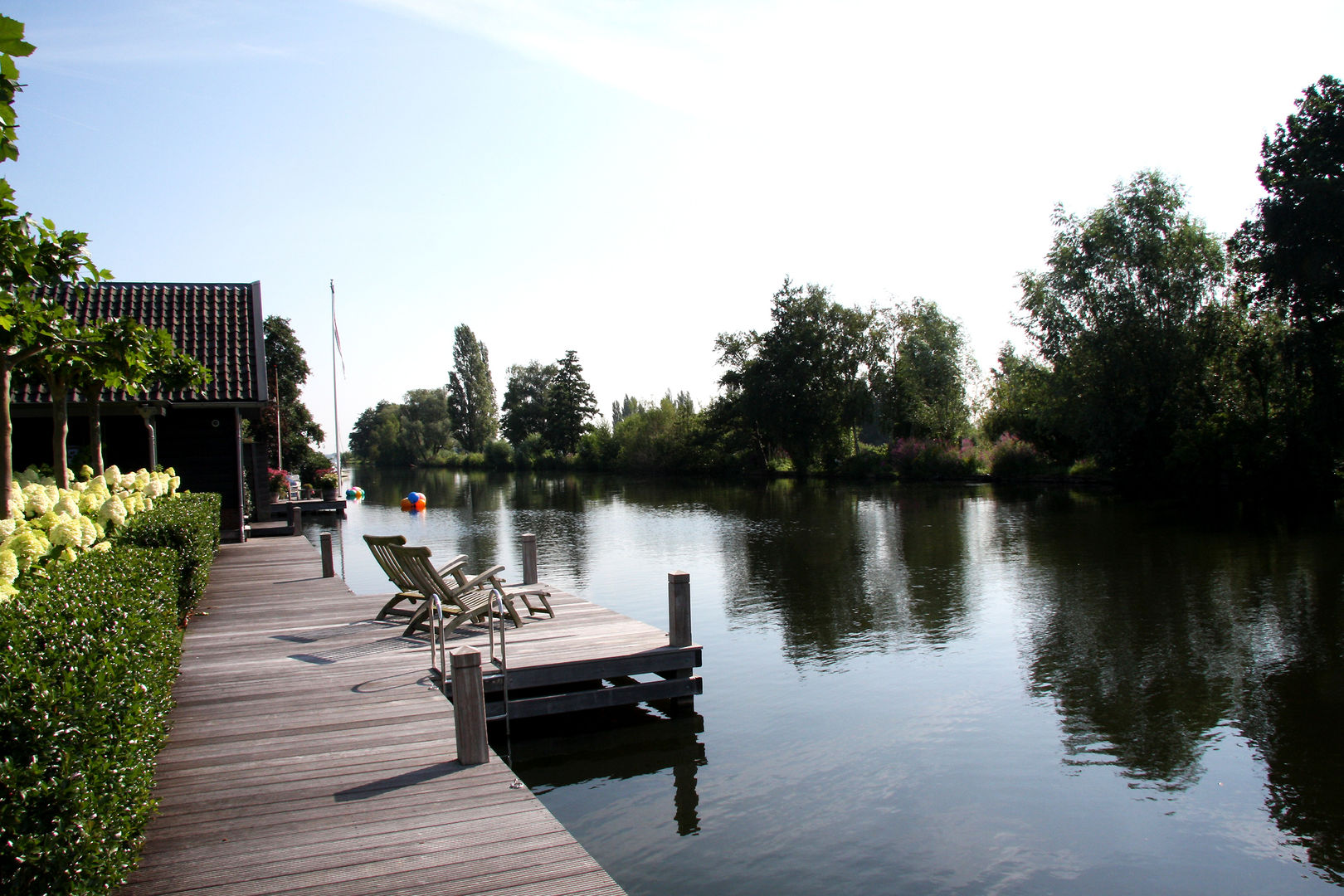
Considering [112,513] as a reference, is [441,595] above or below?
below

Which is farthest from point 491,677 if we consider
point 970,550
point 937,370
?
point 937,370

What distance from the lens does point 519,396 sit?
8844 cm

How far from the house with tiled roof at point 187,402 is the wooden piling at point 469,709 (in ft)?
39.0

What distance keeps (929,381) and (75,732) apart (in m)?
48.3

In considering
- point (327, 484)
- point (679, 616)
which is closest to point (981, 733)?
point (679, 616)

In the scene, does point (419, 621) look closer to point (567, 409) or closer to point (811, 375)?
point (811, 375)

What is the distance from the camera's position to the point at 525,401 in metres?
87.9

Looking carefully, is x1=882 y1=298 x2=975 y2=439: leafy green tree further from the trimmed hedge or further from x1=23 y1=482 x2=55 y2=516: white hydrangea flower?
the trimmed hedge

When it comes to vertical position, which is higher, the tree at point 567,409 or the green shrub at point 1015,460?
the tree at point 567,409

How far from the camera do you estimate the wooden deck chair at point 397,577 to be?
9.44 meters

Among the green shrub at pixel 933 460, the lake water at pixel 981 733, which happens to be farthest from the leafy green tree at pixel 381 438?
the lake water at pixel 981 733

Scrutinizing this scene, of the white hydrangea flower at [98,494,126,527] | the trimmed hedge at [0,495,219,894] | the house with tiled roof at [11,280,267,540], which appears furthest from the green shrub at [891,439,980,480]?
the trimmed hedge at [0,495,219,894]

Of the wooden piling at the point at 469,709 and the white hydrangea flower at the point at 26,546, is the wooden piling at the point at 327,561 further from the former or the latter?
the wooden piling at the point at 469,709

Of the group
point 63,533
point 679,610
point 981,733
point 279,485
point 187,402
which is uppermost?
point 187,402
